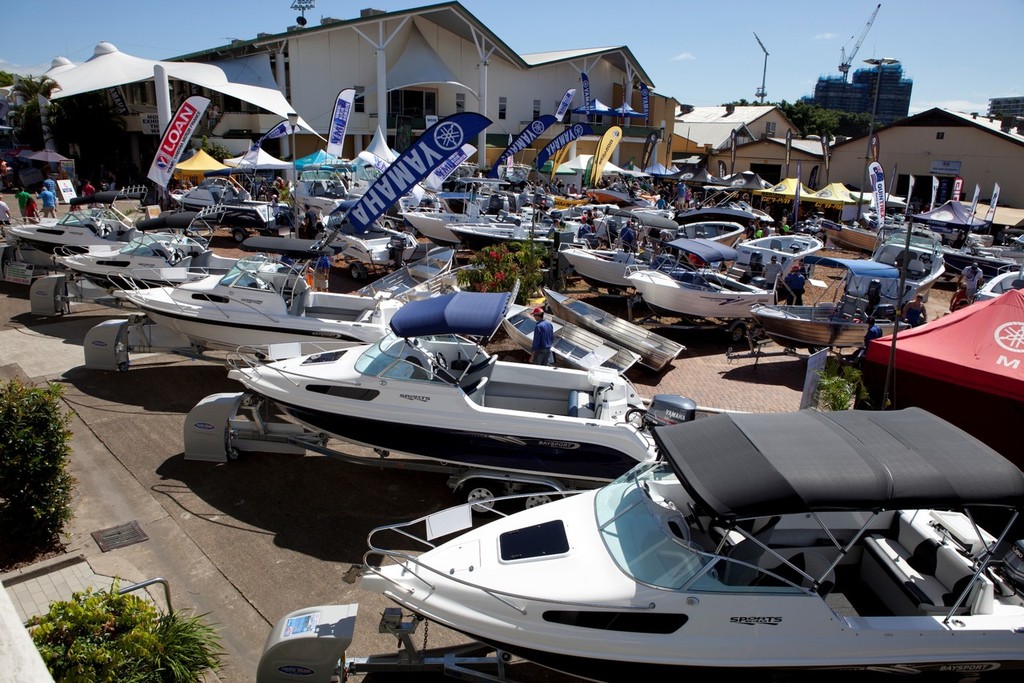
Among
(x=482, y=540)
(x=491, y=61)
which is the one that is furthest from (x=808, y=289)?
(x=491, y=61)

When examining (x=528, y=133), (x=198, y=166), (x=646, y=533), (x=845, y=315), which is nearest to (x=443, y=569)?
(x=646, y=533)

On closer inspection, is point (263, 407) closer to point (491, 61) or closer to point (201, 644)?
point (201, 644)

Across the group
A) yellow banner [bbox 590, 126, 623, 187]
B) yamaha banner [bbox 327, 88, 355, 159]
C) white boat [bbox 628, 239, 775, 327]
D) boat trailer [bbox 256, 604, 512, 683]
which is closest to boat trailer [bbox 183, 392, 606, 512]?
boat trailer [bbox 256, 604, 512, 683]

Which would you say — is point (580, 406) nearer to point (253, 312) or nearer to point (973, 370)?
point (973, 370)

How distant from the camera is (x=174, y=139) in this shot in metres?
19.2

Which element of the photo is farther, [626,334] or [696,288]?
[696,288]

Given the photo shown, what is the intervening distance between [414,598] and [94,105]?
4308 centimetres

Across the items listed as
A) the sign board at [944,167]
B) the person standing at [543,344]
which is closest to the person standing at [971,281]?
the person standing at [543,344]

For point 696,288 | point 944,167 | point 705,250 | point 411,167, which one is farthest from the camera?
point 944,167

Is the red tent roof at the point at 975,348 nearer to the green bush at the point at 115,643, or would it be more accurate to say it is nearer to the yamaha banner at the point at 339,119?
the green bush at the point at 115,643

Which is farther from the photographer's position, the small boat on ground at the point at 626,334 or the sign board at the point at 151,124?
the sign board at the point at 151,124

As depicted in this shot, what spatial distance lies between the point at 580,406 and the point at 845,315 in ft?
28.2

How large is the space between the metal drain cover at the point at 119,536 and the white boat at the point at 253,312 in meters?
4.18

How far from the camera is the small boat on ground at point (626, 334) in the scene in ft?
39.5
